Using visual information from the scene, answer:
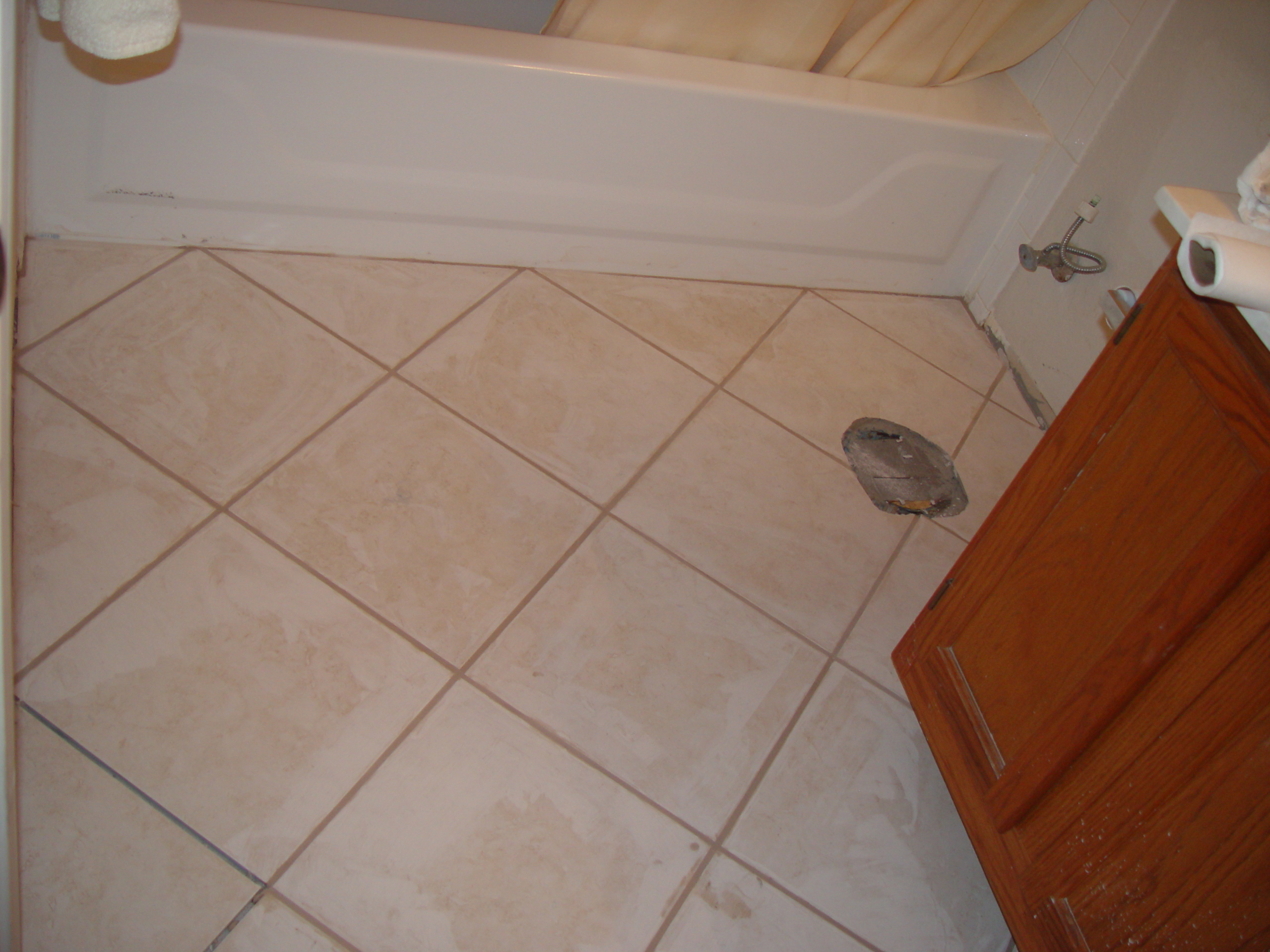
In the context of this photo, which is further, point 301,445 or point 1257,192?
point 301,445

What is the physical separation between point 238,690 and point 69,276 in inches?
28.7

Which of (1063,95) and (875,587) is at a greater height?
(1063,95)

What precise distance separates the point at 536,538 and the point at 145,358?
61 cm

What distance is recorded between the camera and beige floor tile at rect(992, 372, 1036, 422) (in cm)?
172

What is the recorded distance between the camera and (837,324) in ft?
5.78

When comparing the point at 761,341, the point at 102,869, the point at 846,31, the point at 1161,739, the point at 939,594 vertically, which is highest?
the point at 846,31

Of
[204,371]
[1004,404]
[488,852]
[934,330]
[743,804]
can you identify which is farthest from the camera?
[934,330]

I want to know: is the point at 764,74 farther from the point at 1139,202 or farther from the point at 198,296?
the point at 198,296

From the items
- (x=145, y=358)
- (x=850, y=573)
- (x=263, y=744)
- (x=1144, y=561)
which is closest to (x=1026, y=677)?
(x=1144, y=561)

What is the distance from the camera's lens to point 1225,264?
0.67m

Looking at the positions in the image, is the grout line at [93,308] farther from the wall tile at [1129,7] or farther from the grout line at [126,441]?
the wall tile at [1129,7]

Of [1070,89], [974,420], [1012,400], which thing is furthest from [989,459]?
[1070,89]

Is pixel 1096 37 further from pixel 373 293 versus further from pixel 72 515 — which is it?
pixel 72 515

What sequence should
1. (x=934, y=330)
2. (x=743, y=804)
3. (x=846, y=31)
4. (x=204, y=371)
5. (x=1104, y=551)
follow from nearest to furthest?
(x=1104, y=551), (x=743, y=804), (x=204, y=371), (x=846, y=31), (x=934, y=330)
